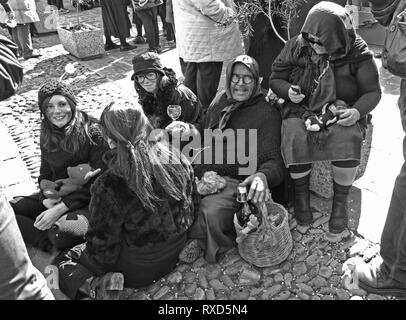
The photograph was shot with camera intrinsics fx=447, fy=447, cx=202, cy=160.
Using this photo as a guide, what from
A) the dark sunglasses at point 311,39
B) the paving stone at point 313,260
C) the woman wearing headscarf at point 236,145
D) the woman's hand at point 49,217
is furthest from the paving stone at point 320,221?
the woman's hand at point 49,217

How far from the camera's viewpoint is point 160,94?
381 centimetres

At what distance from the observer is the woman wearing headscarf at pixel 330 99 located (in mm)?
3148

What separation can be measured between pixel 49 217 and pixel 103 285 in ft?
2.54

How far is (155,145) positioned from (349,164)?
1.45 metres

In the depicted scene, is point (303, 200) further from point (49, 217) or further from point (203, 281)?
point (49, 217)

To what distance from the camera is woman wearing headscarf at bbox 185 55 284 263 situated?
3137mm

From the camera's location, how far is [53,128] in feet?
11.6

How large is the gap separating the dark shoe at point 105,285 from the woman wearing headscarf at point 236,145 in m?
0.57

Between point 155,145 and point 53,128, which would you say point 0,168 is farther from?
point 155,145

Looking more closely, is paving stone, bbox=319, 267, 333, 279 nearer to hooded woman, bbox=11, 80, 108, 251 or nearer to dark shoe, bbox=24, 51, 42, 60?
hooded woman, bbox=11, 80, 108, 251

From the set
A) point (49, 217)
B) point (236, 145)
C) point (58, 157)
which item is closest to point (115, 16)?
point (58, 157)

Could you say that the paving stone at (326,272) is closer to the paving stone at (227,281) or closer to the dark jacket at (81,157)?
the paving stone at (227,281)

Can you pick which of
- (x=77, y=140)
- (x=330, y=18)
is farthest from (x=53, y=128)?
(x=330, y=18)

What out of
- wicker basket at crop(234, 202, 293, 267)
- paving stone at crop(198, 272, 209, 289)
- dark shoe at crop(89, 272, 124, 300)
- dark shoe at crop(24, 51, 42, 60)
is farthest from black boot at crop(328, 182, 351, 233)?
dark shoe at crop(24, 51, 42, 60)
